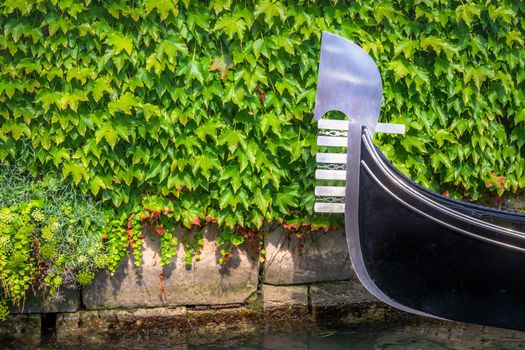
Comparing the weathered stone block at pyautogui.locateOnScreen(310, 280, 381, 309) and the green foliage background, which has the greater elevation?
the green foliage background

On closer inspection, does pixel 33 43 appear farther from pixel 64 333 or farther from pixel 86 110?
pixel 64 333

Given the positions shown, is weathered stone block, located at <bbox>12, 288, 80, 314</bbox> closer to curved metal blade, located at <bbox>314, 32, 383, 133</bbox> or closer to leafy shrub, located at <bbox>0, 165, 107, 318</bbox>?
leafy shrub, located at <bbox>0, 165, 107, 318</bbox>

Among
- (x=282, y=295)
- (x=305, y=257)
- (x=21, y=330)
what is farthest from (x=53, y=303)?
(x=305, y=257)

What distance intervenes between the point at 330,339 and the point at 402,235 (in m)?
1.35

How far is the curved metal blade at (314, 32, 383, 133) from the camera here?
3951 millimetres

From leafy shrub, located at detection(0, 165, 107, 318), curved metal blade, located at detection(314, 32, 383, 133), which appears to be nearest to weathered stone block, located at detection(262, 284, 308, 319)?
leafy shrub, located at detection(0, 165, 107, 318)

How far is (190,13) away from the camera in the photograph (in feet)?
15.5

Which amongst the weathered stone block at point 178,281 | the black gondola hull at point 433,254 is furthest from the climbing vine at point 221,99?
the black gondola hull at point 433,254

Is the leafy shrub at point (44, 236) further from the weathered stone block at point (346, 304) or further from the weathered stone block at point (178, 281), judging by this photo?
the weathered stone block at point (346, 304)

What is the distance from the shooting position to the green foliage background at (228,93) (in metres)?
4.68

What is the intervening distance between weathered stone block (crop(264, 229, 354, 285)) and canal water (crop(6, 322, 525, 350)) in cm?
36

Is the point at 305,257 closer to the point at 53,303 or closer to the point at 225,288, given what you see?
the point at 225,288

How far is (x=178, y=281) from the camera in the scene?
510 centimetres

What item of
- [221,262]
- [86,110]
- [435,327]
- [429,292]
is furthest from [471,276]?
[86,110]
